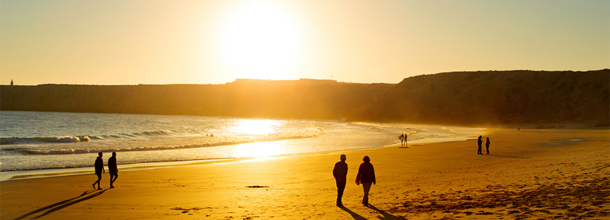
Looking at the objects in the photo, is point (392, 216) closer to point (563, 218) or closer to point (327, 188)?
point (563, 218)

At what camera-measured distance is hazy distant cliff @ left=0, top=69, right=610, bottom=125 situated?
281 feet

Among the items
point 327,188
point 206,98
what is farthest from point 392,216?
point 206,98

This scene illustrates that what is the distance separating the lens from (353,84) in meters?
154

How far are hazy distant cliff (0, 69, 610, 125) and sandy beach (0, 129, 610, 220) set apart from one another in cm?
6895

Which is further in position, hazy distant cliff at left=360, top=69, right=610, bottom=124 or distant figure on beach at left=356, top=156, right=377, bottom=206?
hazy distant cliff at left=360, top=69, right=610, bottom=124

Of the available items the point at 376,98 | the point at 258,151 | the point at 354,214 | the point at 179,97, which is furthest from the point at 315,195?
the point at 179,97

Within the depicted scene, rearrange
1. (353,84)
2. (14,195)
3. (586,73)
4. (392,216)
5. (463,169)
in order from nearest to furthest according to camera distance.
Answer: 1. (392,216)
2. (14,195)
3. (463,169)
4. (586,73)
5. (353,84)

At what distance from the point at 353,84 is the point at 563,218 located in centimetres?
14785

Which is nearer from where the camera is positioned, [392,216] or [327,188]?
[392,216]

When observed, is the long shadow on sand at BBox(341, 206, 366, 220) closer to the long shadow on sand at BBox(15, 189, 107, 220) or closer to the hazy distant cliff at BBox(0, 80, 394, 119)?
the long shadow on sand at BBox(15, 189, 107, 220)

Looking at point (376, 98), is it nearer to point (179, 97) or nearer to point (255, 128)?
point (255, 128)

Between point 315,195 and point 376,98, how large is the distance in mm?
109693

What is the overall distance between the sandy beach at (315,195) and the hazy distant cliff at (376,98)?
2715 inches

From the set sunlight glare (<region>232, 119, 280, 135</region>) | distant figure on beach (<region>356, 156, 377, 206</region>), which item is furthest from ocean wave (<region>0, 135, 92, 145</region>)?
distant figure on beach (<region>356, 156, 377, 206</region>)
